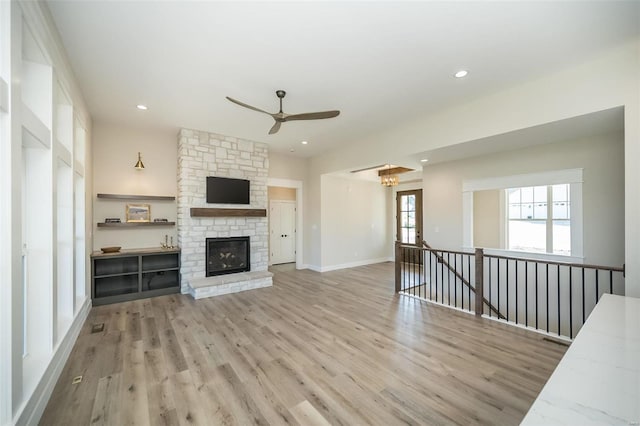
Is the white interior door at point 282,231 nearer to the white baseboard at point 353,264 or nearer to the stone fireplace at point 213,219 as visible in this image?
the white baseboard at point 353,264

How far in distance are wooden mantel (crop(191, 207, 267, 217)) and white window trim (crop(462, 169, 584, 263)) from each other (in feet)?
14.2

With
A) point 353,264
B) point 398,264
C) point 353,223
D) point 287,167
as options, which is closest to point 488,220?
point 398,264

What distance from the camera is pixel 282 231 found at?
838 centimetres

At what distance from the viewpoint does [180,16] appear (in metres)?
2.27

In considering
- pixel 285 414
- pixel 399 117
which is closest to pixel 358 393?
pixel 285 414

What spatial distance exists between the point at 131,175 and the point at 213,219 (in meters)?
1.69

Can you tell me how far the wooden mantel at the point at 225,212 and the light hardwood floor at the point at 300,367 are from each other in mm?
1827

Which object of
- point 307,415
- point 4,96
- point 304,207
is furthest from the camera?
point 304,207

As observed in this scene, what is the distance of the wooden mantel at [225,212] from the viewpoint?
5.18m

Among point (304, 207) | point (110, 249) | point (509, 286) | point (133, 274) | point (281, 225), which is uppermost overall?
point (304, 207)

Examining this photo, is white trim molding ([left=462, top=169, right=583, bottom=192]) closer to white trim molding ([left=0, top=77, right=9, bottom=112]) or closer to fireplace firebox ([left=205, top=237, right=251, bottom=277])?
fireplace firebox ([left=205, top=237, right=251, bottom=277])

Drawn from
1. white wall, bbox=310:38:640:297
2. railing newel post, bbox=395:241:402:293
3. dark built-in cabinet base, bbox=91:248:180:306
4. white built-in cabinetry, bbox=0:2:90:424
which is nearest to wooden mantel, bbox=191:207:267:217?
dark built-in cabinet base, bbox=91:248:180:306

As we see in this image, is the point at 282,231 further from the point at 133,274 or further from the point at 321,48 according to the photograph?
the point at 321,48

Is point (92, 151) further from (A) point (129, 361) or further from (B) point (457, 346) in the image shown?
(B) point (457, 346)
